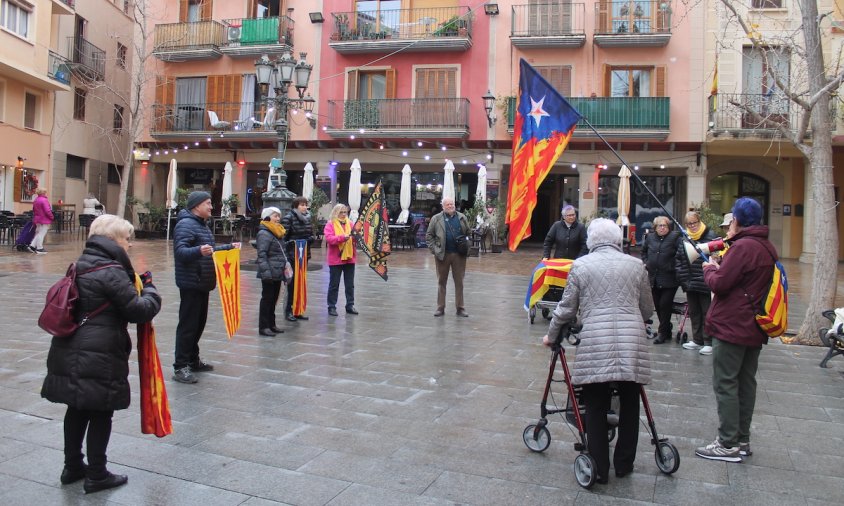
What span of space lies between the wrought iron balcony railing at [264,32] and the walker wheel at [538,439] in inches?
946

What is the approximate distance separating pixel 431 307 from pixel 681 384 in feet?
16.3

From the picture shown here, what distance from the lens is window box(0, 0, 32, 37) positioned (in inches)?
880

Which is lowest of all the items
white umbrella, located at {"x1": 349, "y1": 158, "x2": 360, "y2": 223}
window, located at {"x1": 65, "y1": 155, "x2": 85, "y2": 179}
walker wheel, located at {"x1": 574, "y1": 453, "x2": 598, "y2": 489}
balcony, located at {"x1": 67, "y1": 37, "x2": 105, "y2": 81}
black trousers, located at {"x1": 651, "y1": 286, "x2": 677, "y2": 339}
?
walker wheel, located at {"x1": 574, "y1": 453, "x2": 598, "y2": 489}

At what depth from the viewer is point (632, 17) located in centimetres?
2245

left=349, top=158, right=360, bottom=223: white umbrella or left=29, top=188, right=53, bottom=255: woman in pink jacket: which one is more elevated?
left=349, top=158, right=360, bottom=223: white umbrella

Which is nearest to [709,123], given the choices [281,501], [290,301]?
[290,301]

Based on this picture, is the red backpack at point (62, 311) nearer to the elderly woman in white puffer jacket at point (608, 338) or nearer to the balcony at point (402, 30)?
the elderly woman in white puffer jacket at point (608, 338)

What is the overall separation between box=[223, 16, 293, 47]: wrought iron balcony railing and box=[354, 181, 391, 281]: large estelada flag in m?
17.5

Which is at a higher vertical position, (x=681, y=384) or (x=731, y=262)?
(x=731, y=262)

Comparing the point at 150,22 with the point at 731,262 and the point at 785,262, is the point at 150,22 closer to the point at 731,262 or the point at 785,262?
the point at 785,262

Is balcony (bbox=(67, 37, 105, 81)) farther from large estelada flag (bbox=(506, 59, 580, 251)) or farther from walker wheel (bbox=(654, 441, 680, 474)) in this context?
walker wheel (bbox=(654, 441, 680, 474))

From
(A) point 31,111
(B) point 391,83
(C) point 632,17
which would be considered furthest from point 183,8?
(C) point 632,17

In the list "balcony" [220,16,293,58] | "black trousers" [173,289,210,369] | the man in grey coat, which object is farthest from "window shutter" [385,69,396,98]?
"black trousers" [173,289,210,369]

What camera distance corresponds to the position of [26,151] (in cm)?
2447
